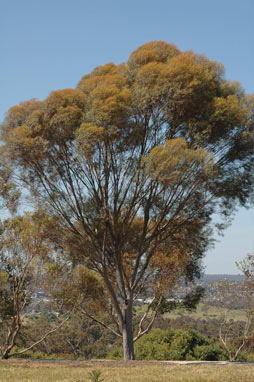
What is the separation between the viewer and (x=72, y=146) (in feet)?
47.9

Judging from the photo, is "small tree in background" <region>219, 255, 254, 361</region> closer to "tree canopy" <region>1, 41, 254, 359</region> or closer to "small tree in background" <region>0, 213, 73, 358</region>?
"tree canopy" <region>1, 41, 254, 359</region>

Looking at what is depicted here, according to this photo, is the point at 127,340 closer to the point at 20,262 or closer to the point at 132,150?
the point at 20,262

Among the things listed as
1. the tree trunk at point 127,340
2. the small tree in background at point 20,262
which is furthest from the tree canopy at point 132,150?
the small tree in background at point 20,262

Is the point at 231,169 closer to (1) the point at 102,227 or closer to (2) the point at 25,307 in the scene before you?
(1) the point at 102,227

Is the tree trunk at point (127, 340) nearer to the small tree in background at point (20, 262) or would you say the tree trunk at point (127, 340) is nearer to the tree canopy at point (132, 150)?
the tree canopy at point (132, 150)

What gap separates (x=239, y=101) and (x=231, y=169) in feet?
7.90

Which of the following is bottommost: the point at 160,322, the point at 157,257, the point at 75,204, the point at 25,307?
the point at 160,322

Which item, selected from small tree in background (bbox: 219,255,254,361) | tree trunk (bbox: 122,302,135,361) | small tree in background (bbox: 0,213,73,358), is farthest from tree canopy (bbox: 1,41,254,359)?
small tree in background (bbox: 219,255,254,361)

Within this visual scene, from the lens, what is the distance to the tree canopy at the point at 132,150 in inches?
538

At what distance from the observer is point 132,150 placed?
48.7 ft

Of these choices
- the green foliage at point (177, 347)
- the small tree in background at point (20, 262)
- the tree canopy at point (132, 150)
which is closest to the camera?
the tree canopy at point (132, 150)

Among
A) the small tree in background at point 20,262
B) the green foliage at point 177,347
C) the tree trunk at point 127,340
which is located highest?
the small tree in background at point 20,262

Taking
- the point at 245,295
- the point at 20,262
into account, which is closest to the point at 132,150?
the point at 20,262

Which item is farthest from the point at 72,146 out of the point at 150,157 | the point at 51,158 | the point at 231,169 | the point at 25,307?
the point at 25,307
